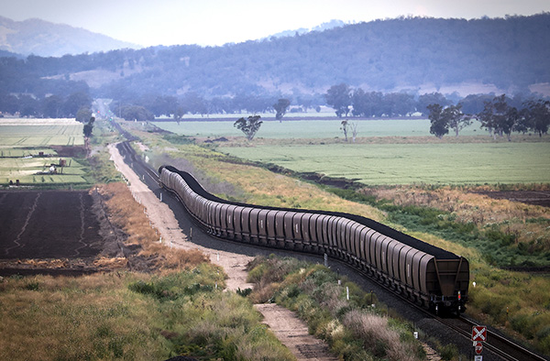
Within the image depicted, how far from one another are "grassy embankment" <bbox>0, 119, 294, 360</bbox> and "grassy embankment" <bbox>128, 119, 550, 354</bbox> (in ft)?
32.4

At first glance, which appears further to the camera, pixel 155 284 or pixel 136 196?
pixel 136 196

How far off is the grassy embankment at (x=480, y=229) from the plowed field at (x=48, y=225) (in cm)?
1729

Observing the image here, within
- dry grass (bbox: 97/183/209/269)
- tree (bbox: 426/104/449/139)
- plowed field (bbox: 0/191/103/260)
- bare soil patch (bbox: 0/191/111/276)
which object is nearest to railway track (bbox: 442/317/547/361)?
dry grass (bbox: 97/183/209/269)

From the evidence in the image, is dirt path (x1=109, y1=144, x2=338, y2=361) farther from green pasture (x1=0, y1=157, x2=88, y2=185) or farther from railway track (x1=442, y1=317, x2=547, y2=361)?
green pasture (x1=0, y1=157, x2=88, y2=185)

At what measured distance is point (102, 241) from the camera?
50969mm

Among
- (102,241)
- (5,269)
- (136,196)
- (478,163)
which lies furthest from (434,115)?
(5,269)

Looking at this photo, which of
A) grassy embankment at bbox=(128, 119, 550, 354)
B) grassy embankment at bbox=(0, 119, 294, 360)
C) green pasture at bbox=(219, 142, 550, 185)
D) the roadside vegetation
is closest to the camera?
grassy embankment at bbox=(0, 119, 294, 360)

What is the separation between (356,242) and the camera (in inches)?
1388

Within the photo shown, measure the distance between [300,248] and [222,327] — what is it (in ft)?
64.0

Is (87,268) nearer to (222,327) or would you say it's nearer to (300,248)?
(300,248)

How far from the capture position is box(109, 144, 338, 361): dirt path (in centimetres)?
2314

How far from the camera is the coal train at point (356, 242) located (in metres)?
26.4

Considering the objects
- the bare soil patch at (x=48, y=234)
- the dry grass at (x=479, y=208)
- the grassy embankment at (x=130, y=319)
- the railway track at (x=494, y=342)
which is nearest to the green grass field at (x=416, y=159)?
the dry grass at (x=479, y=208)

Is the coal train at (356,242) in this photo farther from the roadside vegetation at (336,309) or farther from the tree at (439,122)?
the tree at (439,122)
